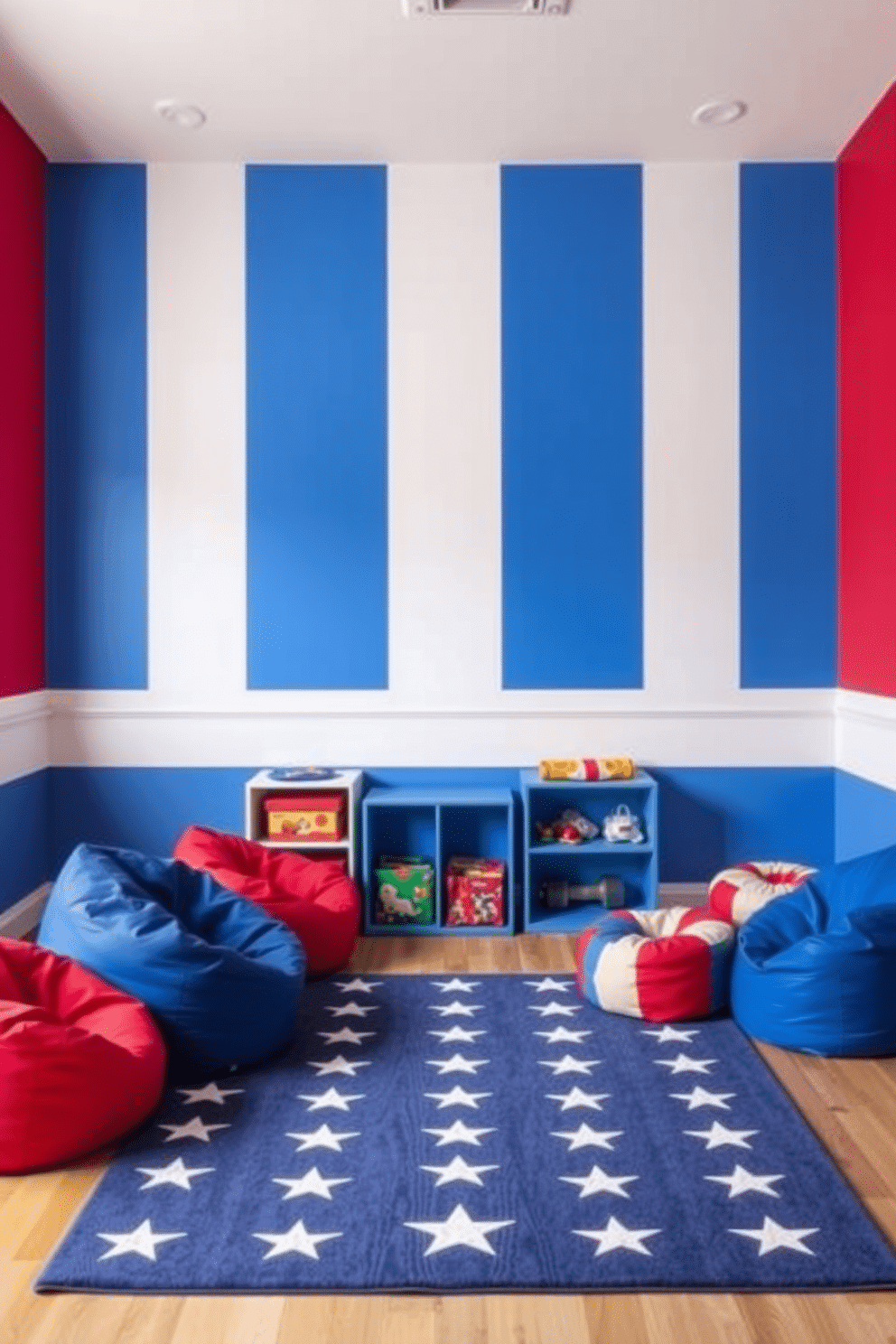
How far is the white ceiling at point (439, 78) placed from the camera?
3162 millimetres

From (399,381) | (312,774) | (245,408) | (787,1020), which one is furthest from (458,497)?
(787,1020)

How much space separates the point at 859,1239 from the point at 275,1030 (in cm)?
148

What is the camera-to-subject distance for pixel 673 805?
4.16 metres

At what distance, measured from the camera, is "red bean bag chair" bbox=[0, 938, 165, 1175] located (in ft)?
7.00

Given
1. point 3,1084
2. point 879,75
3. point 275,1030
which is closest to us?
point 3,1084

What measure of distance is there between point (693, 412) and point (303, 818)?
2221 millimetres

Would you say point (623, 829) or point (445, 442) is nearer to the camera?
point (623, 829)

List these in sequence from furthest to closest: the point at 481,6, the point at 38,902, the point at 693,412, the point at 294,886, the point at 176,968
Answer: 1. the point at 693,412
2. the point at 38,902
3. the point at 294,886
4. the point at 481,6
5. the point at 176,968

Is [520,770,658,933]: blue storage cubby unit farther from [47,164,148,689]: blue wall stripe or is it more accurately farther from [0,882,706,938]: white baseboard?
[47,164,148,689]: blue wall stripe

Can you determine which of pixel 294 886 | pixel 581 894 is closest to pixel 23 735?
pixel 294 886

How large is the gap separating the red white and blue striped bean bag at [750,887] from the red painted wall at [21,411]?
2.66 metres

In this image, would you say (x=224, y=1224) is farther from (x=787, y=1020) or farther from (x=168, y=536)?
(x=168, y=536)

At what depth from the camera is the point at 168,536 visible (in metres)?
4.14

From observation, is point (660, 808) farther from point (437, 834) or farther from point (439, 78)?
point (439, 78)
